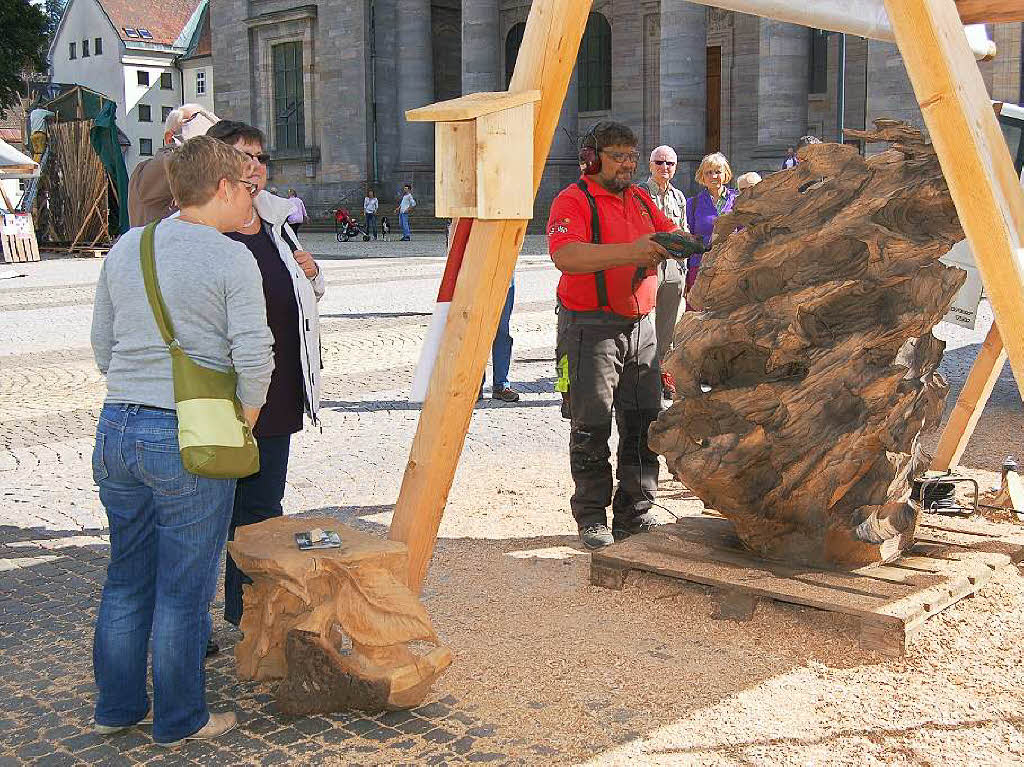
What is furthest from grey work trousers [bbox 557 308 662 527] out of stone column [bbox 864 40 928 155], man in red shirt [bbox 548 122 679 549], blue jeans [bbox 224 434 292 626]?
stone column [bbox 864 40 928 155]

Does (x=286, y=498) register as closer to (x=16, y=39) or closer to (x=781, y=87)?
(x=781, y=87)

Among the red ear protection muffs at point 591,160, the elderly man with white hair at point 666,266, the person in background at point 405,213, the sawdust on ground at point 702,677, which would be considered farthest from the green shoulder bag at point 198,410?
the person in background at point 405,213

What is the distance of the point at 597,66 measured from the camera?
38031mm

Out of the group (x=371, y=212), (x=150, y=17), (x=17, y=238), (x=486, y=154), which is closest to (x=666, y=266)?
(x=486, y=154)

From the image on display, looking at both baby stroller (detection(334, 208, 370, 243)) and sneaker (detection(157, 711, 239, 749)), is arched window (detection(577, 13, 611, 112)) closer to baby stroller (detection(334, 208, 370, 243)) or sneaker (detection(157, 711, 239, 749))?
baby stroller (detection(334, 208, 370, 243))

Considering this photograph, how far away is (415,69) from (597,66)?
19.3 ft

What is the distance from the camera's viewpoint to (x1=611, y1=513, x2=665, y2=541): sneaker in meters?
5.63

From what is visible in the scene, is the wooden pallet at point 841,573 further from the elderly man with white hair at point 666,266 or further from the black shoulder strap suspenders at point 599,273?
the elderly man with white hair at point 666,266

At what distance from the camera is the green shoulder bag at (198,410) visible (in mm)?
3334

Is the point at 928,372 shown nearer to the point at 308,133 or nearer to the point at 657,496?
the point at 657,496

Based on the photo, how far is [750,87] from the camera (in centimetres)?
3497

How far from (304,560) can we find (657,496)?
123 inches

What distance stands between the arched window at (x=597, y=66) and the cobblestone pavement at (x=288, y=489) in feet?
76.0

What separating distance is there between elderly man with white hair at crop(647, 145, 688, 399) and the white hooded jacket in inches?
150
